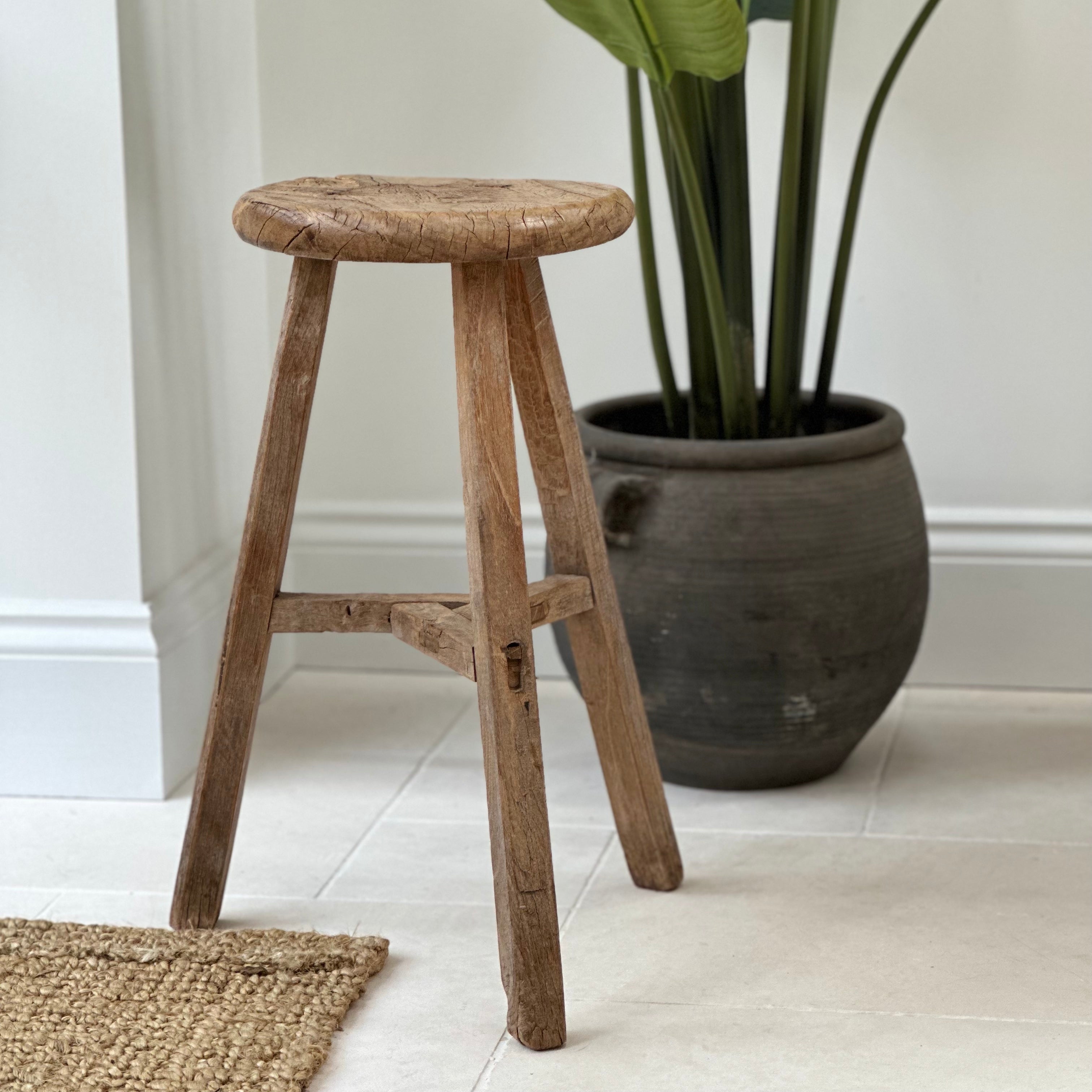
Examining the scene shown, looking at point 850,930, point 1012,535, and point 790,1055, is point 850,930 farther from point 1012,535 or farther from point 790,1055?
point 1012,535

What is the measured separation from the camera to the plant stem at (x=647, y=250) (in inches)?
58.2

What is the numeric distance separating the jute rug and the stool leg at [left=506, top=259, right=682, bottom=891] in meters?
0.25

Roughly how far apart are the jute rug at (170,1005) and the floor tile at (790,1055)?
0.50 feet

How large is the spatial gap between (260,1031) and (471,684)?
31.9 inches

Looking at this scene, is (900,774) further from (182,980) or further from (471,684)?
(182,980)

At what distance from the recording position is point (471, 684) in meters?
1.87

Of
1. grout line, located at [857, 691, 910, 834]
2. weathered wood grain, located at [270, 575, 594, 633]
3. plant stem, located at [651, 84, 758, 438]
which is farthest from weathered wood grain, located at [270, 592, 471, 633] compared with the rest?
grout line, located at [857, 691, 910, 834]

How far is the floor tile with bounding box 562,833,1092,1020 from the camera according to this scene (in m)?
1.15

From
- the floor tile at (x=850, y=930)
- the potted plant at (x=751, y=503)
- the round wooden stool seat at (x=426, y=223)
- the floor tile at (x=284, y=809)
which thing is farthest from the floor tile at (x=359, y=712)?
the round wooden stool seat at (x=426, y=223)

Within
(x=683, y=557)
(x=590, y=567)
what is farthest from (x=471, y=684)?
(x=590, y=567)

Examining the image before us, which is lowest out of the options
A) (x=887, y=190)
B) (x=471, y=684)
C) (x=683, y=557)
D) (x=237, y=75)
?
(x=471, y=684)

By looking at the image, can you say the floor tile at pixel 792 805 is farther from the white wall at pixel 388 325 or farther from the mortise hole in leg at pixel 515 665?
the mortise hole in leg at pixel 515 665

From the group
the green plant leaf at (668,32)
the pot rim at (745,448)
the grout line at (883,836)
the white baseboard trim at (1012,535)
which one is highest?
the green plant leaf at (668,32)

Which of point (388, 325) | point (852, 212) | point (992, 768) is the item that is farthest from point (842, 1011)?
point (388, 325)
